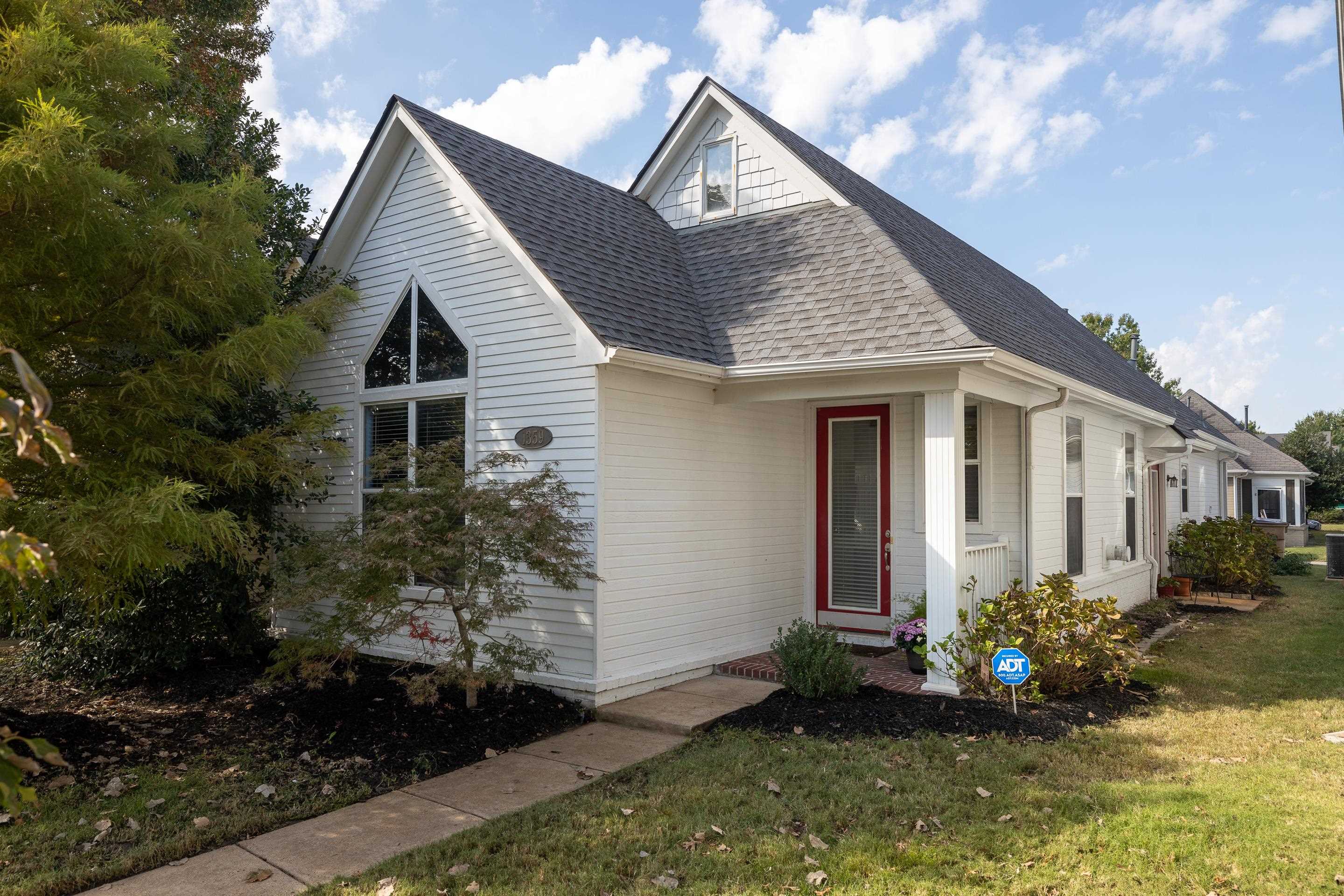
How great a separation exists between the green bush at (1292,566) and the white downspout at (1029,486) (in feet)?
54.6

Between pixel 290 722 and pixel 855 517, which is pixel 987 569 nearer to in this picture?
pixel 855 517

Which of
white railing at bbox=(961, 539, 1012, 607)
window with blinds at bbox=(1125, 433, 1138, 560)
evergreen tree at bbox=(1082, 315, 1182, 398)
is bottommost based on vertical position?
white railing at bbox=(961, 539, 1012, 607)

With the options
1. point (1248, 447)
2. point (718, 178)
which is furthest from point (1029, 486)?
point (1248, 447)

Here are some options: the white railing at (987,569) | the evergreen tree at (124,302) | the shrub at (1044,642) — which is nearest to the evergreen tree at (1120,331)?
the white railing at (987,569)

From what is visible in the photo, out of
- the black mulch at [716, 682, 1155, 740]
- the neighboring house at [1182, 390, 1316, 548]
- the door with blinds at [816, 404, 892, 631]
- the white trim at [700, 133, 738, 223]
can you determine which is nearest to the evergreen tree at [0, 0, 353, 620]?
the black mulch at [716, 682, 1155, 740]

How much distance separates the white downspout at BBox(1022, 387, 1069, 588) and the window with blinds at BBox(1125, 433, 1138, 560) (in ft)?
15.9

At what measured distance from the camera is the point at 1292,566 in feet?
73.8

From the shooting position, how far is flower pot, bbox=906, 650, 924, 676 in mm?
8219

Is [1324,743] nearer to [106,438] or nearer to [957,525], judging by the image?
[957,525]

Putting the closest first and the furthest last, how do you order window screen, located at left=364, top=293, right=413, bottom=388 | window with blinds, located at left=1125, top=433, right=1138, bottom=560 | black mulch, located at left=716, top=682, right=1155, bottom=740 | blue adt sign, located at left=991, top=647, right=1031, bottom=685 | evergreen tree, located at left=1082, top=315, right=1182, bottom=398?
1. black mulch, located at left=716, top=682, right=1155, bottom=740
2. blue adt sign, located at left=991, top=647, right=1031, bottom=685
3. window screen, located at left=364, top=293, right=413, bottom=388
4. window with blinds, located at left=1125, top=433, right=1138, bottom=560
5. evergreen tree, located at left=1082, top=315, right=1182, bottom=398

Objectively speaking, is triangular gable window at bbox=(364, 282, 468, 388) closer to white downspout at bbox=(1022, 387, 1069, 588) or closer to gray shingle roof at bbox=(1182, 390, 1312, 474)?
white downspout at bbox=(1022, 387, 1069, 588)

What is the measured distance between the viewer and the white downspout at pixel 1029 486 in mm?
9281

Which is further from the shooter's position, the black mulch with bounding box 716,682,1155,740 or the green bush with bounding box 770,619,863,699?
the green bush with bounding box 770,619,863,699

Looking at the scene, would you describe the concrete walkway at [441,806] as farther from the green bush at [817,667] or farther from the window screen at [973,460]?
the window screen at [973,460]
